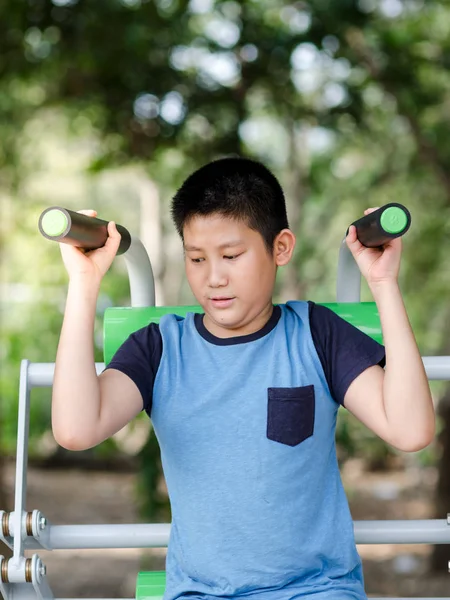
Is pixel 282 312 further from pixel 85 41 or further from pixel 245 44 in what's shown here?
pixel 245 44

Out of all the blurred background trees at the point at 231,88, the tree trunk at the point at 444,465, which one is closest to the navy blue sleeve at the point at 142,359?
the blurred background trees at the point at 231,88

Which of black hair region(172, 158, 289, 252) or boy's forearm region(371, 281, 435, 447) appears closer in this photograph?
boy's forearm region(371, 281, 435, 447)

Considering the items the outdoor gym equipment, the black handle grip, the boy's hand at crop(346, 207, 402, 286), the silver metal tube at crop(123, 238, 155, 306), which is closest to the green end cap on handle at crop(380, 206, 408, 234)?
the black handle grip

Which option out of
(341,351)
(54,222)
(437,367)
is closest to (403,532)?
(437,367)

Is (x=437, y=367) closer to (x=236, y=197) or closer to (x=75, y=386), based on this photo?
(x=236, y=197)

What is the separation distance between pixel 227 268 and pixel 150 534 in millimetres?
588

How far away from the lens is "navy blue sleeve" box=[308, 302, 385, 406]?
1513 mm

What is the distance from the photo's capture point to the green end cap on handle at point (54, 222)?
1.30 metres

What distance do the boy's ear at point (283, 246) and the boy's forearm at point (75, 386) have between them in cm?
37

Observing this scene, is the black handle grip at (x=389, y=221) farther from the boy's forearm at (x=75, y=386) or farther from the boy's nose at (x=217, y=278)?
the boy's forearm at (x=75, y=386)

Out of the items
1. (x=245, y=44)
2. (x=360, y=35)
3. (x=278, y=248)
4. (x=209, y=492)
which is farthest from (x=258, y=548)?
(x=360, y=35)

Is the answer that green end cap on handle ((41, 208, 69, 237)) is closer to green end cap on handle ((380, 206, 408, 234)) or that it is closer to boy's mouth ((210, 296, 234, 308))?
boy's mouth ((210, 296, 234, 308))

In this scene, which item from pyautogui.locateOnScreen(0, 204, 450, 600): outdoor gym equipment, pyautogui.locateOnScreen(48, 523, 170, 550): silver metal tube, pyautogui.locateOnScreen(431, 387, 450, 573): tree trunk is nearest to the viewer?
pyautogui.locateOnScreen(0, 204, 450, 600): outdoor gym equipment

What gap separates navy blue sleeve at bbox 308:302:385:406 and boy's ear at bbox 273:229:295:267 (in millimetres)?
118
